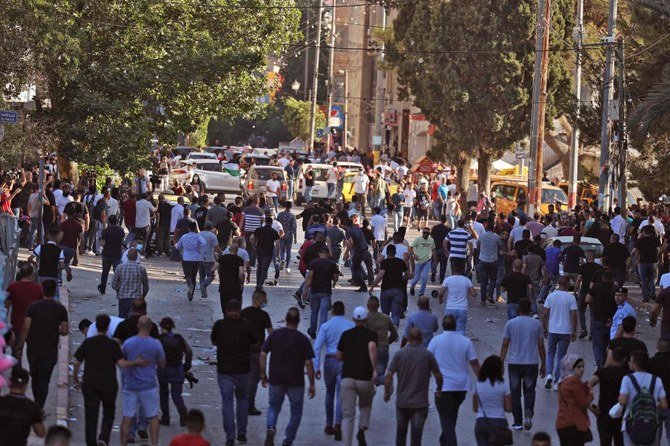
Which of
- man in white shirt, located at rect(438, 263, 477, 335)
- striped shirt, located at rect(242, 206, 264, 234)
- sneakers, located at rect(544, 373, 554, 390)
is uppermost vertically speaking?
striped shirt, located at rect(242, 206, 264, 234)

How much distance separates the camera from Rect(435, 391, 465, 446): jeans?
1405 cm

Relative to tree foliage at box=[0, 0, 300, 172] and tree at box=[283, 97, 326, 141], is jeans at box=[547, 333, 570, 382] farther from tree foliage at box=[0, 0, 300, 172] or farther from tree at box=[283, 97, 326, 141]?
tree at box=[283, 97, 326, 141]

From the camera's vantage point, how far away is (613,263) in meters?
25.2

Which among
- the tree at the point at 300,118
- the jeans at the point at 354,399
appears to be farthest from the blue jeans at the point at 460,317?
the tree at the point at 300,118

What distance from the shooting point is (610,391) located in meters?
13.6

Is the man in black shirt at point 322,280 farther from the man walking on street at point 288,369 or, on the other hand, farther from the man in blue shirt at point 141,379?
the man in blue shirt at point 141,379

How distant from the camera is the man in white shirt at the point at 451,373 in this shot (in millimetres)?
14094

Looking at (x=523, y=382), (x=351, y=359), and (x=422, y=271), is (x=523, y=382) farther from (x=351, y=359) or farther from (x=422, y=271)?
(x=422, y=271)

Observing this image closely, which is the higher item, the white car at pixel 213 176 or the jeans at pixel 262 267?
the white car at pixel 213 176

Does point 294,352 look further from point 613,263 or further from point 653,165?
point 653,165

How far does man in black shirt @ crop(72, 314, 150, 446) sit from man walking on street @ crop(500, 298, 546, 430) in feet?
14.7

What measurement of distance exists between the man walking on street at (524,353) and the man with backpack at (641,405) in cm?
263

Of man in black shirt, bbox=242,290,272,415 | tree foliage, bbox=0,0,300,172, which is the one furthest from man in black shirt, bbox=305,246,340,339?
tree foliage, bbox=0,0,300,172

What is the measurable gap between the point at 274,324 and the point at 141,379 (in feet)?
30.5
